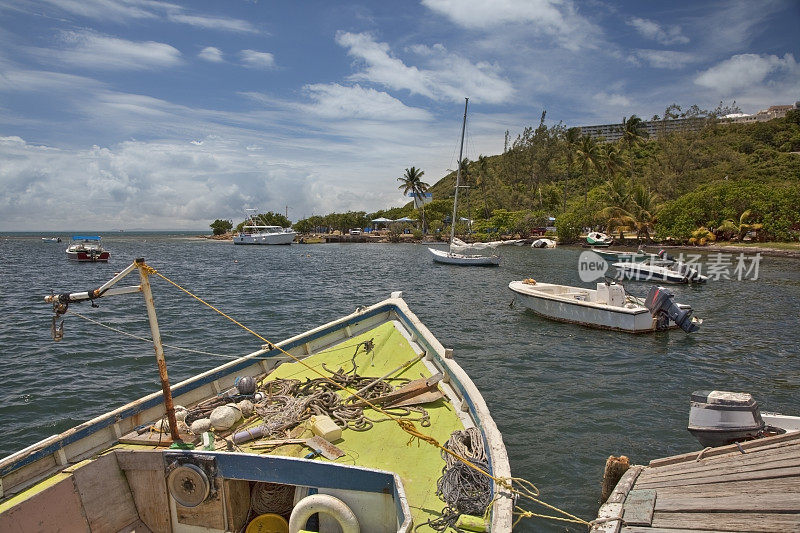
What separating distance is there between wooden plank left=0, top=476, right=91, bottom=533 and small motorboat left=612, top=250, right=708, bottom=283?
3669cm

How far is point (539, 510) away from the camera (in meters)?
7.64

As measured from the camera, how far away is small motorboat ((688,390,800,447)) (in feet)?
22.2

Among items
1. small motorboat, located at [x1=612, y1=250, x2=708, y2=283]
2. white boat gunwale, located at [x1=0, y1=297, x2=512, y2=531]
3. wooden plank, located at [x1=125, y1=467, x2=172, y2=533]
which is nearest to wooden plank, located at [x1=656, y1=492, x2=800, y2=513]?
white boat gunwale, located at [x1=0, y1=297, x2=512, y2=531]

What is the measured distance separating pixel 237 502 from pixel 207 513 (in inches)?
15.0

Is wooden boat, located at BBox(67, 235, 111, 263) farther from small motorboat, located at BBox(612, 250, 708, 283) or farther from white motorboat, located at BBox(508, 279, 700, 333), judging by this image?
small motorboat, located at BBox(612, 250, 708, 283)

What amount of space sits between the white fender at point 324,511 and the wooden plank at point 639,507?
320 cm

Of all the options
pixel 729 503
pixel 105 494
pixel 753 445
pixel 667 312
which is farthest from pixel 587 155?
pixel 105 494

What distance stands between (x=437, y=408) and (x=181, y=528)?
4328 mm

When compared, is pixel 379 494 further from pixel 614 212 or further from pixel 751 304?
pixel 614 212

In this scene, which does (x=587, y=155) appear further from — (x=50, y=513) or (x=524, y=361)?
(x=50, y=513)

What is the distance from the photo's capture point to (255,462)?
215 inches

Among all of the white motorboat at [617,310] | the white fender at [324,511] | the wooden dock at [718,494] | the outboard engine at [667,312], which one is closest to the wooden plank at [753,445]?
the wooden dock at [718,494]

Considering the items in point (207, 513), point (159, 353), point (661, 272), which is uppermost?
point (661, 272)

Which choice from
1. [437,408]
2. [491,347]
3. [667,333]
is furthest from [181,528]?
[667,333]
